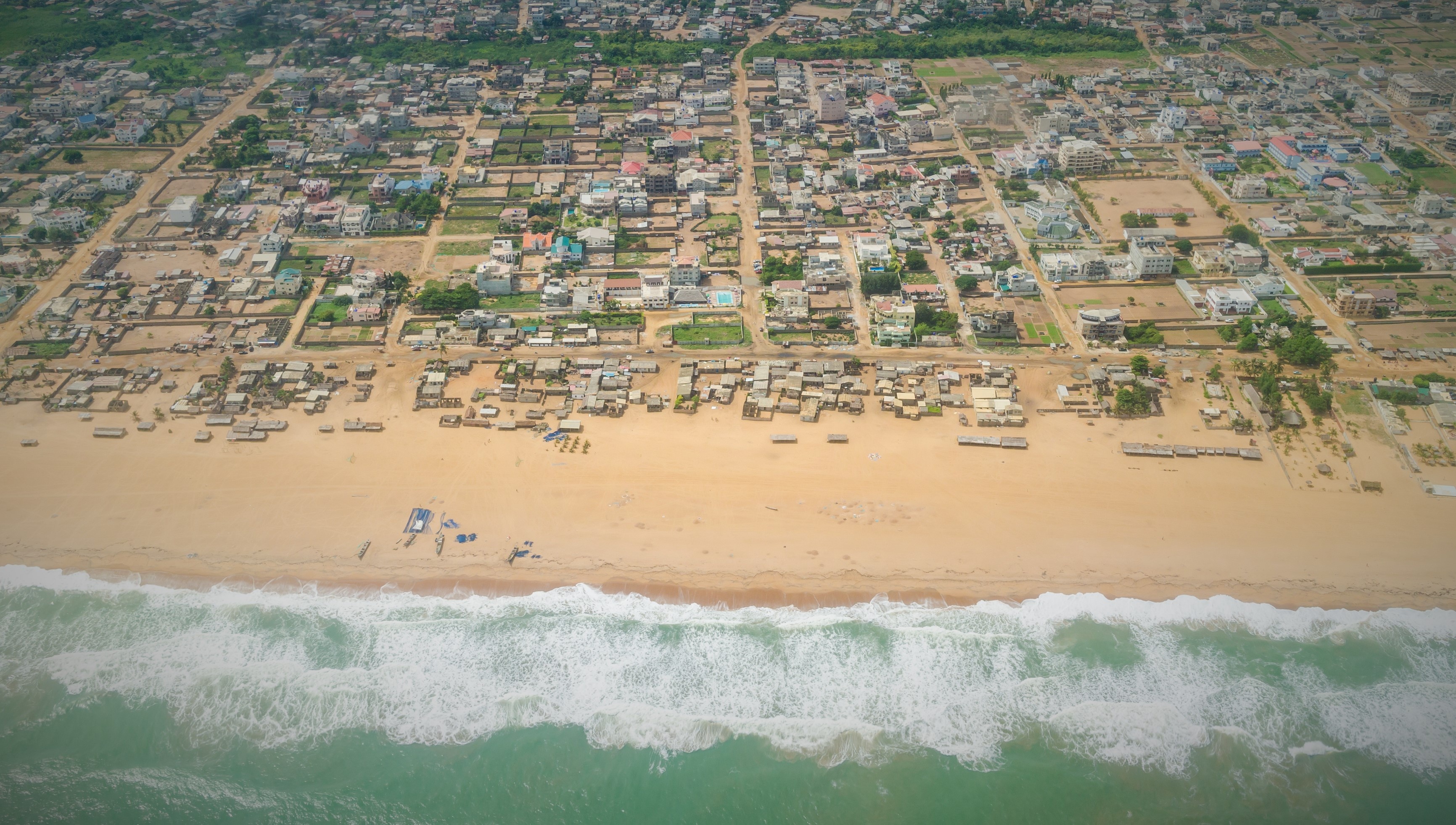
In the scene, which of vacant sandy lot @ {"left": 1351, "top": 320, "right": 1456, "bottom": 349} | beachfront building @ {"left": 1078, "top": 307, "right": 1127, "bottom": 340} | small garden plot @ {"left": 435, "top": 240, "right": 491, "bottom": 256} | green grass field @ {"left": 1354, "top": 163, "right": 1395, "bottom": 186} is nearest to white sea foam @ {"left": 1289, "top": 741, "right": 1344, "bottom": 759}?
beachfront building @ {"left": 1078, "top": 307, "right": 1127, "bottom": 340}

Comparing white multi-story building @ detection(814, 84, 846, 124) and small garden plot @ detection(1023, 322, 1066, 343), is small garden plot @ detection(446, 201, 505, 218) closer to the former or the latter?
white multi-story building @ detection(814, 84, 846, 124)

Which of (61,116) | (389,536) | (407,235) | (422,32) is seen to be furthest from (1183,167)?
(61,116)

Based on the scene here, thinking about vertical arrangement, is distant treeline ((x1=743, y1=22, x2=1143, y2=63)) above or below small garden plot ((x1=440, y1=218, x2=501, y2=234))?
above

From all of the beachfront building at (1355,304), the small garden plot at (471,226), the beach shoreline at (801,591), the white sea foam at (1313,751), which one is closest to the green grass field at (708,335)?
the beach shoreline at (801,591)

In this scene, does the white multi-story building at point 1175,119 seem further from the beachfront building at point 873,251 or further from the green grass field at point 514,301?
the green grass field at point 514,301

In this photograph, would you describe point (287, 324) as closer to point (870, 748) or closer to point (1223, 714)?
point (870, 748)

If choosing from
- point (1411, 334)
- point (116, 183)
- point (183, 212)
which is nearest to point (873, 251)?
point (1411, 334)
